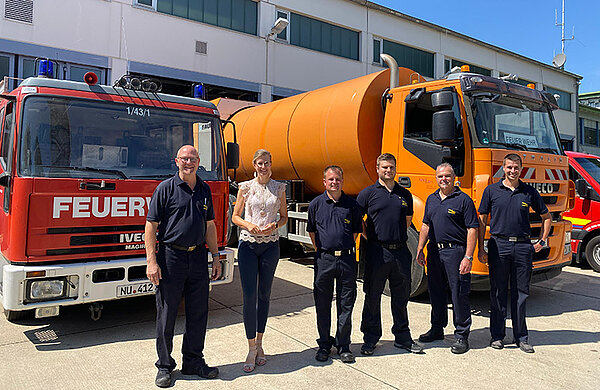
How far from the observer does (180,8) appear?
1549 cm

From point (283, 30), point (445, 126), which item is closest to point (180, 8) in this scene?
point (283, 30)

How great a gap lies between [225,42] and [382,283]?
14464 mm

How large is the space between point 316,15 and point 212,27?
483cm

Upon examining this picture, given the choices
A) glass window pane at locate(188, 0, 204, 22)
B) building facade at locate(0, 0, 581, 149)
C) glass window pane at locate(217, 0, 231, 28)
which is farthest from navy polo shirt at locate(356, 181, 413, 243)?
glass window pane at locate(217, 0, 231, 28)

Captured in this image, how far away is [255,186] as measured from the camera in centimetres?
397

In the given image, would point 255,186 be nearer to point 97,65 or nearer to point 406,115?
point 406,115

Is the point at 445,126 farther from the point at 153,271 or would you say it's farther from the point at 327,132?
the point at 153,271

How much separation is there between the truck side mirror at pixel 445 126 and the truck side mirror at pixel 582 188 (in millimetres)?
3545

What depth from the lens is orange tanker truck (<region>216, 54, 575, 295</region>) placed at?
17.1ft

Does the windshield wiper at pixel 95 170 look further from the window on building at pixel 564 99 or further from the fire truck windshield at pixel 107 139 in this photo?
the window on building at pixel 564 99

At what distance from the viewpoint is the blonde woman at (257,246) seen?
380 cm

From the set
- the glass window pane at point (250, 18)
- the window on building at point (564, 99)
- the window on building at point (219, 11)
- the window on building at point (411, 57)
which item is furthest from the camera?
the window on building at point (564, 99)

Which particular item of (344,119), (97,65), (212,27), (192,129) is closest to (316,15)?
(212,27)

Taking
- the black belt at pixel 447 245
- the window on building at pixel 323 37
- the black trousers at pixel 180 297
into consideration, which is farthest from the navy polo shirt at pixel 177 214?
the window on building at pixel 323 37
